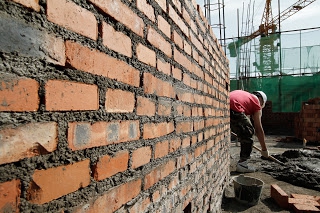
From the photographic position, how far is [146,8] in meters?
1.13

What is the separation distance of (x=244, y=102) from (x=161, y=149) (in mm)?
3728

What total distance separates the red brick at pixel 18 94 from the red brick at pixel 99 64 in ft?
0.47

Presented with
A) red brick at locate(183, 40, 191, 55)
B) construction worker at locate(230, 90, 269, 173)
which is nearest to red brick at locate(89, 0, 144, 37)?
red brick at locate(183, 40, 191, 55)

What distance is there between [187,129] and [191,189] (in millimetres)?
468

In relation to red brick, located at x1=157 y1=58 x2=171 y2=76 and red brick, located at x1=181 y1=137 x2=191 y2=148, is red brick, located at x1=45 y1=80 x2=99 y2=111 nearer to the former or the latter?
red brick, located at x1=157 y1=58 x2=171 y2=76

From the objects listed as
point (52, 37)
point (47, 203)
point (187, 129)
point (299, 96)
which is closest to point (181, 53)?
point (187, 129)

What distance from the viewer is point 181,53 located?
1602 mm

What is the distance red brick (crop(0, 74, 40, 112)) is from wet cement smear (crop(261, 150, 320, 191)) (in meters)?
4.63

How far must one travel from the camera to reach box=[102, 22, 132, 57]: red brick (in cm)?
84

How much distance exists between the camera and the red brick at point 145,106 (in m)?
1.06

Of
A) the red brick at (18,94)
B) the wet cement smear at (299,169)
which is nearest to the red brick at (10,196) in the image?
the red brick at (18,94)

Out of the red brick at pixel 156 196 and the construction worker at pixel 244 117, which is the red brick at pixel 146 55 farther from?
the construction worker at pixel 244 117

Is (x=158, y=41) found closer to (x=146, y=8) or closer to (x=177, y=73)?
→ (x=146, y=8)

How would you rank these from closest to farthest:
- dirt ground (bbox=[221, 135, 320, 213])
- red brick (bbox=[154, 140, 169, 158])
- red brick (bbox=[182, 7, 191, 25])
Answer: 1. red brick (bbox=[154, 140, 169, 158])
2. red brick (bbox=[182, 7, 191, 25])
3. dirt ground (bbox=[221, 135, 320, 213])
